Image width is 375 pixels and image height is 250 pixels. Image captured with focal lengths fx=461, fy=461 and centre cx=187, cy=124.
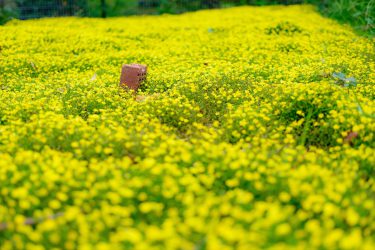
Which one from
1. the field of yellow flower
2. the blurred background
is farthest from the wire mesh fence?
the field of yellow flower

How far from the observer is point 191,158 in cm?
356

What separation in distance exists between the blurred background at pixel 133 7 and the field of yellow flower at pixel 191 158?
541 centimetres

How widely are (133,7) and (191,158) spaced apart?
14.6 metres

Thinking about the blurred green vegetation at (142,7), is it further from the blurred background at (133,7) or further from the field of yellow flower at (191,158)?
the field of yellow flower at (191,158)

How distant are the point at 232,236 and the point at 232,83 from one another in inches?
165

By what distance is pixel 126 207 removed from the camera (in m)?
2.95

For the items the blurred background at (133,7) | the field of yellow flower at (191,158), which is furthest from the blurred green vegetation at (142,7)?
the field of yellow flower at (191,158)

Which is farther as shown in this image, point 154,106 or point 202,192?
point 154,106

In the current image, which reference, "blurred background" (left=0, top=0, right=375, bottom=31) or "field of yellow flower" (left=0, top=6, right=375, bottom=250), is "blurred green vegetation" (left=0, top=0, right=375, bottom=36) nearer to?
"blurred background" (left=0, top=0, right=375, bottom=31)

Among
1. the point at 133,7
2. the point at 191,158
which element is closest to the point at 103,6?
the point at 133,7

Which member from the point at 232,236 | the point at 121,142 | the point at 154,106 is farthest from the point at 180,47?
the point at 232,236

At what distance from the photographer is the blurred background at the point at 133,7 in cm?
1323

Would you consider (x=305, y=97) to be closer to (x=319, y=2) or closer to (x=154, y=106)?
(x=154, y=106)

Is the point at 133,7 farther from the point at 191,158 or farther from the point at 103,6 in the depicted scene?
the point at 191,158
